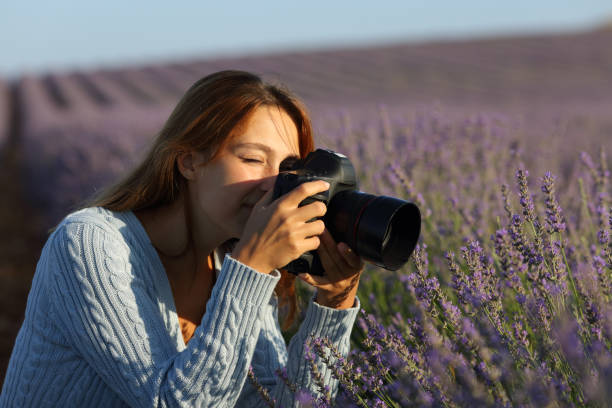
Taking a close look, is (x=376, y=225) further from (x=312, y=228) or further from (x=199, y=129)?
(x=199, y=129)

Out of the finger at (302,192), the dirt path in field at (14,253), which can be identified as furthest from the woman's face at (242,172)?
the dirt path in field at (14,253)

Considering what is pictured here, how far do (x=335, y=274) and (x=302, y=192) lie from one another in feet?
0.91

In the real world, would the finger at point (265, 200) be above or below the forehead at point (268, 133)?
below

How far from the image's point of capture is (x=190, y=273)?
162 cm

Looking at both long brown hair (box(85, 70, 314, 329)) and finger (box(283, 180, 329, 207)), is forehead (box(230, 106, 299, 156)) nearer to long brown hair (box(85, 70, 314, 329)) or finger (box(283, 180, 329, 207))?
long brown hair (box(85, 70, 314, 329))

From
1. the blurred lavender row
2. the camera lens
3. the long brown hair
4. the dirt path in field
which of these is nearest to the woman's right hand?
the camera lens

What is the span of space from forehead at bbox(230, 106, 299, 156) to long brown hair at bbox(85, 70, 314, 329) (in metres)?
0.01

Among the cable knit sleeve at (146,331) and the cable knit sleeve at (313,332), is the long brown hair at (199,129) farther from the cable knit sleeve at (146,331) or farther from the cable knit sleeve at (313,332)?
the cable knit sleeve at (313,332)

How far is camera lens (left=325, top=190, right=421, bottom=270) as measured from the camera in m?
1.24

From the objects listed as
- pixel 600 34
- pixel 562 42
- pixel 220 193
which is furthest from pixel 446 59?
pixel 220 193

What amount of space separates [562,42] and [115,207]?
24420 millimetres

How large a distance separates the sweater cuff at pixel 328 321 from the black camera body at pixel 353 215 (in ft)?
0.32

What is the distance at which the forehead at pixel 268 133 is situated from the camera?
53.6 inches

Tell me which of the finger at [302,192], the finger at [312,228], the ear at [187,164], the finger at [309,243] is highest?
the finger at [302,192]
